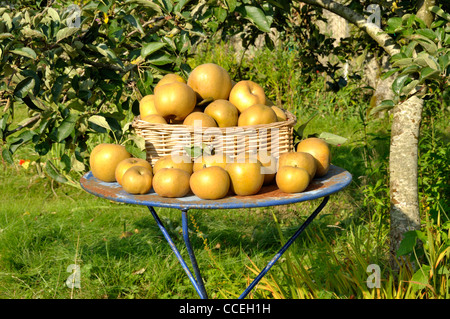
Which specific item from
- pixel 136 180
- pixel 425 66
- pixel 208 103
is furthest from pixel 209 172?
pixel 425 66

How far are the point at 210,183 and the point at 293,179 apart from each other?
0.30 metres

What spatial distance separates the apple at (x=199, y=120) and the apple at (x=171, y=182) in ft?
0.74

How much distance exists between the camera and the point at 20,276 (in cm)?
294

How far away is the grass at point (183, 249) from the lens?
2572 millimetres

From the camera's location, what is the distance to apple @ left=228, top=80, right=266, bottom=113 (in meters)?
2.08

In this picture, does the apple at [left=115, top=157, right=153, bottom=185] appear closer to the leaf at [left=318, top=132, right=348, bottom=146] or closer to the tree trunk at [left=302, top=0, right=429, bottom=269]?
the leaf at [left=318, top=132, right=348, bottom=146]

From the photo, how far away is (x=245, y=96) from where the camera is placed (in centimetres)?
209

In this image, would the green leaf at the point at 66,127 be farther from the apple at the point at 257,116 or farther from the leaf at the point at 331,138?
the leaf at the point at 331,138

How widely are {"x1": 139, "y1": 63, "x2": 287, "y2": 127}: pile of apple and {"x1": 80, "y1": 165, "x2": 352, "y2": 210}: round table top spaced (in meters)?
0.30

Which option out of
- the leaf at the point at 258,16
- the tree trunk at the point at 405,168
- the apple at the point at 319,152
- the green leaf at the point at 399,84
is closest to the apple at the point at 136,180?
the apple at the point at 319,152

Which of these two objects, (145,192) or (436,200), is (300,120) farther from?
(145,192)

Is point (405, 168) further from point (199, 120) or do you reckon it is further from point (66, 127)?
point (66, 127)

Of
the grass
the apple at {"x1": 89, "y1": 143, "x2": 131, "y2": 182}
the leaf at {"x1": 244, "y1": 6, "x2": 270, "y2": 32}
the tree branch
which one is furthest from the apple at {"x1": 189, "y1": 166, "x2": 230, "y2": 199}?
the tree branch
